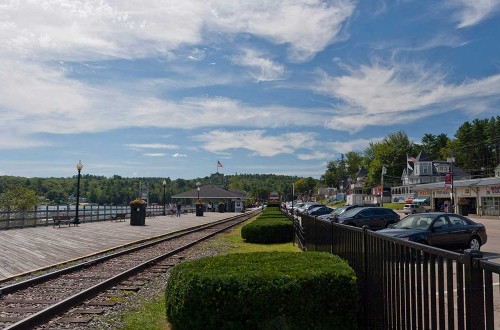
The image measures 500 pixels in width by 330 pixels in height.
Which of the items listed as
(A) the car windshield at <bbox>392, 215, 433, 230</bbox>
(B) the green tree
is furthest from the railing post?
(B) the green tree

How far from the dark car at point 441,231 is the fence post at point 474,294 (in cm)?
1046

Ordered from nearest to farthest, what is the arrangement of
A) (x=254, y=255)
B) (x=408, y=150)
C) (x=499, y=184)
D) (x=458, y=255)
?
(x=458, y=255)
(x=254, y=255)
(x=499, y=184)
(x=408, y=150)

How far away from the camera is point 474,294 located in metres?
3.03

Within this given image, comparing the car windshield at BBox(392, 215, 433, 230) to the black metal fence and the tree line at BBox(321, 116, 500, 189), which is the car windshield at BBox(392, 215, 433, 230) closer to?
the black metal fence

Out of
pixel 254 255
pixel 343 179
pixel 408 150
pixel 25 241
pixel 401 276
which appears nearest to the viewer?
pixel 401 276

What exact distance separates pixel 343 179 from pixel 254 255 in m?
166

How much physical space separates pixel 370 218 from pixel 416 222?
903 cm

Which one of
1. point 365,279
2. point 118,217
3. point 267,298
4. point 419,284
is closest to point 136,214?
point 118,217

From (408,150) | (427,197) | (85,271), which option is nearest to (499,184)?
(427,197)

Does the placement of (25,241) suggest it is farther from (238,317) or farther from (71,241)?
(238,317)

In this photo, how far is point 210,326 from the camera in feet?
17.3

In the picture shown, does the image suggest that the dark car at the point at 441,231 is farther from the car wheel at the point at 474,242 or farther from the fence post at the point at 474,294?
the fence post at the point at 474,294

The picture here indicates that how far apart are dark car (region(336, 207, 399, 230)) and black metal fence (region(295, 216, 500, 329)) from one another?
16.7 m

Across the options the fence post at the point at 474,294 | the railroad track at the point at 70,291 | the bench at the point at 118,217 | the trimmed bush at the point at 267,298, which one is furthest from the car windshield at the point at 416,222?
the bench at the point at 118,217
